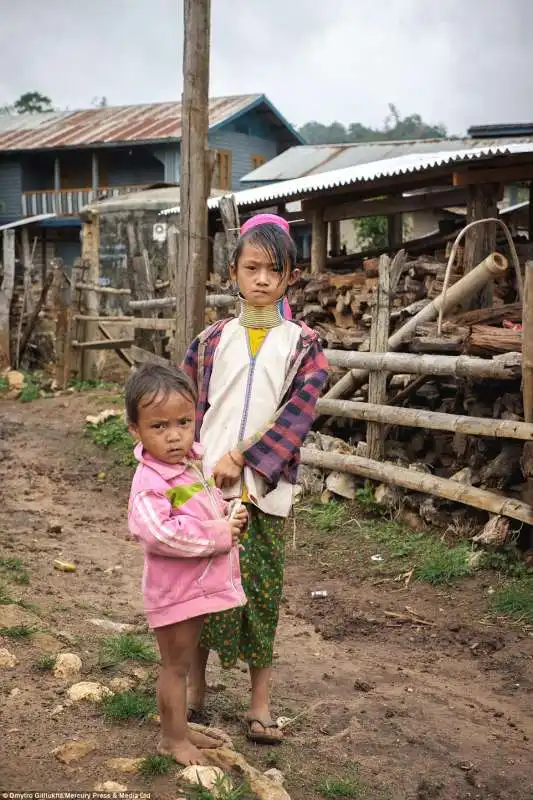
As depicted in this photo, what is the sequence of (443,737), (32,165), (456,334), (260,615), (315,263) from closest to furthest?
(260,615), (443,737), (456,334), (315,263), (32,165)

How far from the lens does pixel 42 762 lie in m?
2.46

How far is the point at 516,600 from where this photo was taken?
4.68 m

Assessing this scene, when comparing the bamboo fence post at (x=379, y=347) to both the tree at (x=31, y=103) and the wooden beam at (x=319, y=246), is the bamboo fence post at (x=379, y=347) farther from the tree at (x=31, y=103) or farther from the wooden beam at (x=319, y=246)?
the tree at (x=31, y=103)

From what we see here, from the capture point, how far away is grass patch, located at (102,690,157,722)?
2795mm

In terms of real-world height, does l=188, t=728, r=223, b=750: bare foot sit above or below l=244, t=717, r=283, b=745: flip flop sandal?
above

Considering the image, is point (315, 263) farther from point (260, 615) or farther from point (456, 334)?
point (260, 615)

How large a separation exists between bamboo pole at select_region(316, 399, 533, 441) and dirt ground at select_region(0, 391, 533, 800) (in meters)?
0.89

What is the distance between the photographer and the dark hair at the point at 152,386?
7.76 ft

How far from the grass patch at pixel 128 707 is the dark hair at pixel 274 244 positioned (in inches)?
59.3

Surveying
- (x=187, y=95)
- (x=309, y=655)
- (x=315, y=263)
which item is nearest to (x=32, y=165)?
(x=315, y=263)

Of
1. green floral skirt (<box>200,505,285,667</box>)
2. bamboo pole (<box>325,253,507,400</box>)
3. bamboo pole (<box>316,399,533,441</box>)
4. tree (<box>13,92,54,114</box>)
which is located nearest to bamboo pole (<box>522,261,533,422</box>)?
bamboo pole (<box>316,399,533,441</box>)

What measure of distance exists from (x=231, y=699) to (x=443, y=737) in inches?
31.6

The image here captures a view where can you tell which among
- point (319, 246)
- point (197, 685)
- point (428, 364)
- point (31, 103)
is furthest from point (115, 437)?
point (31, 103)

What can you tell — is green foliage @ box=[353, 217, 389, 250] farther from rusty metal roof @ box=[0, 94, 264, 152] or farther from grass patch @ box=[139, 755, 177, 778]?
grass patch @ box=[139, 755, 177, 778]
